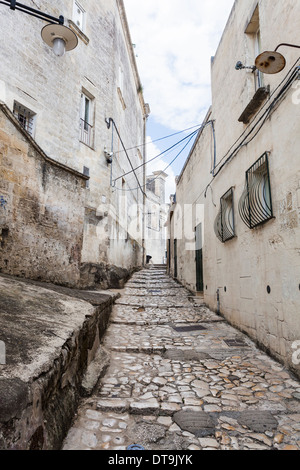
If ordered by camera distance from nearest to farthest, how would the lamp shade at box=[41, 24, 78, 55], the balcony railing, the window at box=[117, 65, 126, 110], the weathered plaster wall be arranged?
the lamp shade at box=[41, 24, 78, 55] < the weathered plaster wall < the balcony railing < the window at box=[117, 65, 126, 110]

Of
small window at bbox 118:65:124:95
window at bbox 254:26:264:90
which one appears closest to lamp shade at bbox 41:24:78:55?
window at bbox 254:26:264:90

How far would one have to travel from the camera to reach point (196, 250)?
29.8ft

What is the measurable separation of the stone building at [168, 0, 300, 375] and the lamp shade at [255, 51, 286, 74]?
26 mm

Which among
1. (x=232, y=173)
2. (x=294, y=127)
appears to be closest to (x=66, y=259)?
(x=232, y=173)

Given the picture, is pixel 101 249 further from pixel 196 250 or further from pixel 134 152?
pixel 134 152

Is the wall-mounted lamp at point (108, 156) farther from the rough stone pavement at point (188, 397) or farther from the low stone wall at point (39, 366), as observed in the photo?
the low stone wall at point (39, 366)

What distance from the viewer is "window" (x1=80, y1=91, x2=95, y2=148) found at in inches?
379

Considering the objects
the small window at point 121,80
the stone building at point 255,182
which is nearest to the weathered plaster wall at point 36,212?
the stone building at point 255,182

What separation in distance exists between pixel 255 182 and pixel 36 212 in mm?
3888

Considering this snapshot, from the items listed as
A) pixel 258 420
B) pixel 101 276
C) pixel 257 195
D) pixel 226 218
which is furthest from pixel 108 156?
pixel 258 420

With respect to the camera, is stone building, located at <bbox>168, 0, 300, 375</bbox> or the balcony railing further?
the balcony railing

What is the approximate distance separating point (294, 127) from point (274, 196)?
925mm

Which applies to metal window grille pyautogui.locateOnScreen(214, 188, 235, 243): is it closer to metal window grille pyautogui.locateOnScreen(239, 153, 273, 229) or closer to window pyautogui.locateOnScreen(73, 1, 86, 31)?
metal window grille pyautogui.locateOnScreen(239, 153, 273, 229)

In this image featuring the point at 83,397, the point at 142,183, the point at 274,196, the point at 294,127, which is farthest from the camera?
the point at 142,183
